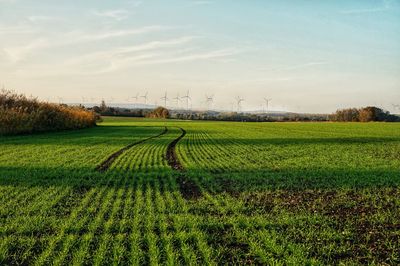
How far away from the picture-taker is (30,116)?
4869cm

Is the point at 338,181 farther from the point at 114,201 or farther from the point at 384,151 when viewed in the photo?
the point at 384,151

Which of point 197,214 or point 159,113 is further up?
point 159,113

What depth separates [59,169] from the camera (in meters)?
20.6

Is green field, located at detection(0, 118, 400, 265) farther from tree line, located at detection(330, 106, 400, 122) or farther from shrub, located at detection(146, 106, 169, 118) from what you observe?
shrub, located at detection(146, 106, 169, 118)

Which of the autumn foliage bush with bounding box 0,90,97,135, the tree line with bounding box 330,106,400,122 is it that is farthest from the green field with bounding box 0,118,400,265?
the tree line with bounding box 330,106,400,122

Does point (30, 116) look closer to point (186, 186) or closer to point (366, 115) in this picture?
point (186, 186)

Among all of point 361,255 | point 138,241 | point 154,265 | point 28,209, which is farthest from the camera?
point 28,209

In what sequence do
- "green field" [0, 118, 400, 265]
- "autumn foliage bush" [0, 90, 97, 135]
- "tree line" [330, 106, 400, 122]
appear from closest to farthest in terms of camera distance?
"green field" [0, 118, 400, 265], "autumn foliage bush" [0, 90, 97, 135], "tree line" [330, 106, 400, 122]

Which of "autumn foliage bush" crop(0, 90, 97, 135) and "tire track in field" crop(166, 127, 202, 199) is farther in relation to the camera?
"autumn foliage bush" crop(0, 90, 97, 135)

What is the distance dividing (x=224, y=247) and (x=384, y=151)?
2664cm

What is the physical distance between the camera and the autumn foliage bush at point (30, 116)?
44794 millimetres

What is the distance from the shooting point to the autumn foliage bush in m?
44.8

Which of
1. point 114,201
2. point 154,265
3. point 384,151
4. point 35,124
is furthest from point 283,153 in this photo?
point 35,124

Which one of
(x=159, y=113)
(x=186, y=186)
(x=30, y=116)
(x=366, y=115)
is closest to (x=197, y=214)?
(x=186, y=186)
